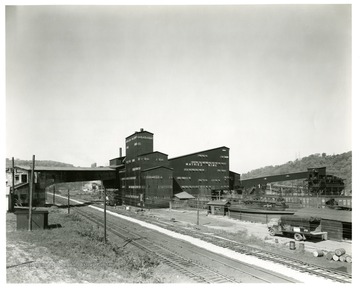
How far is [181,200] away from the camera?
48.6m

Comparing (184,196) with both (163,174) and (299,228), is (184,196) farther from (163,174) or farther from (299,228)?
(299,228)

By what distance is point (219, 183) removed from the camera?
57.6m

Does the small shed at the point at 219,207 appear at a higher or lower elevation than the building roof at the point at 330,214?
lower

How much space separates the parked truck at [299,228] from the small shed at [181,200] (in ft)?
78.4

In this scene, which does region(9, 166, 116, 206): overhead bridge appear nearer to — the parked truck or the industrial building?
the industrial building

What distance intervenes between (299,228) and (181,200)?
27.6 m

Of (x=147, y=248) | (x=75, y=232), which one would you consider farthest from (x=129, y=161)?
(x=147, y=248)

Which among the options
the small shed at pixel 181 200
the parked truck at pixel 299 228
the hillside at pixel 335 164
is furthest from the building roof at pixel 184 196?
the hillside at pixel 335 164

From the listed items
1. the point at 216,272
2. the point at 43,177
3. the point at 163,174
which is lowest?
the point at 216,272

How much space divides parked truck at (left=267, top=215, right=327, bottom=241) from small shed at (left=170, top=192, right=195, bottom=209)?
23905 millimetres

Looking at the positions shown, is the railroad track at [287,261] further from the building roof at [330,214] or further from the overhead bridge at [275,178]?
the overhead bridge at [275,178]

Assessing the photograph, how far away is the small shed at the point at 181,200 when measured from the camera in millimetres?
47219

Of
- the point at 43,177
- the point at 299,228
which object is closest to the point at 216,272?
the point at 299,228

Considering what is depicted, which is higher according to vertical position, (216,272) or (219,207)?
(216,272)
